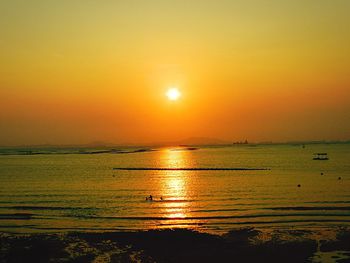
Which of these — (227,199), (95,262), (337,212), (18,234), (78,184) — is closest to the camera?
(95,262)

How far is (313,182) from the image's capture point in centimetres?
7562

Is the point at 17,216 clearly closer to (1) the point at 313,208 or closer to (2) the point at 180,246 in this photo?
(2) the point at 180,246

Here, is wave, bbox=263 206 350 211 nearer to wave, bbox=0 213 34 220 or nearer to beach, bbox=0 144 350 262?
beach, bbox=0 144 350 262

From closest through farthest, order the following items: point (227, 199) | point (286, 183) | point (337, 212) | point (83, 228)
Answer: point (83, 228)
point (337, 212)
point (227, 199)
point (286, 183)

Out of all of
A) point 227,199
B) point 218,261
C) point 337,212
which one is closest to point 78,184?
point 227,199

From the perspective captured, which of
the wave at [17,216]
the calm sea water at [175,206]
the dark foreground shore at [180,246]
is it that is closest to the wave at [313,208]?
the calm sea water at [175,206]

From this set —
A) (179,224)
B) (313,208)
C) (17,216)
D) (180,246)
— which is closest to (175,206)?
(179,224)

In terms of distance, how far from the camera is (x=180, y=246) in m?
30.9

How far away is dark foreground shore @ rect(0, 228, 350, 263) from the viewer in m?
27.8

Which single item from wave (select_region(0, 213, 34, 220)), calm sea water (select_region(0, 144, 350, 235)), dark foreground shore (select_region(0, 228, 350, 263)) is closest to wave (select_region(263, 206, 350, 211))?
calm sea water (select_region(0, 144, 350, 235))

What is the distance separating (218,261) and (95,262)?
787cm

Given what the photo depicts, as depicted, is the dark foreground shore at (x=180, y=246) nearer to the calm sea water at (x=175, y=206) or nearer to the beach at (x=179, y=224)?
the beach at (x=179, y=224)

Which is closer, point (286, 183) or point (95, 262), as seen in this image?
point (95, 262)

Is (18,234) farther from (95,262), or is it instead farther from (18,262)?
(95,262)
